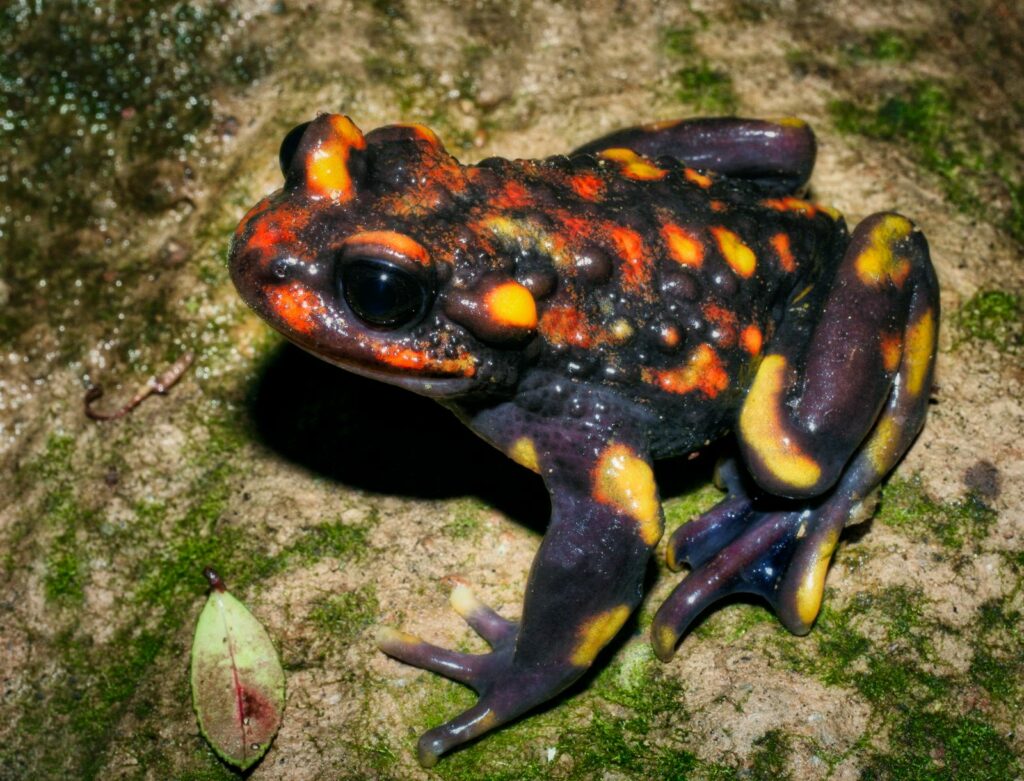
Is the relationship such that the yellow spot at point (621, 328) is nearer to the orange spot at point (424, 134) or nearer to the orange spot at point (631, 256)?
the orange spot at point (631, 256)

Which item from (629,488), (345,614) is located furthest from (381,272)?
(345,614)

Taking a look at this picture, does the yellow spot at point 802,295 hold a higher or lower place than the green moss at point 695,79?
higher

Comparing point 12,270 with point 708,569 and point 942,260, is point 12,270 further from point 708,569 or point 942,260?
point 942,260

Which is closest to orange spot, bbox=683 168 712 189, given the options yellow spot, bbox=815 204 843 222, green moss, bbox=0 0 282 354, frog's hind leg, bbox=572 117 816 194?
frog's hind leg, bbox=572 117 816 194

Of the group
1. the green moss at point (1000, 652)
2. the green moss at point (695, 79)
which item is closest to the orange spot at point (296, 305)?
the green moss at point (1000, 652)

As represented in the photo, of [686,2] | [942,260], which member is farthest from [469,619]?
[686,2]

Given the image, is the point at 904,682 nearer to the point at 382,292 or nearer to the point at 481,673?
the point at 481,673
